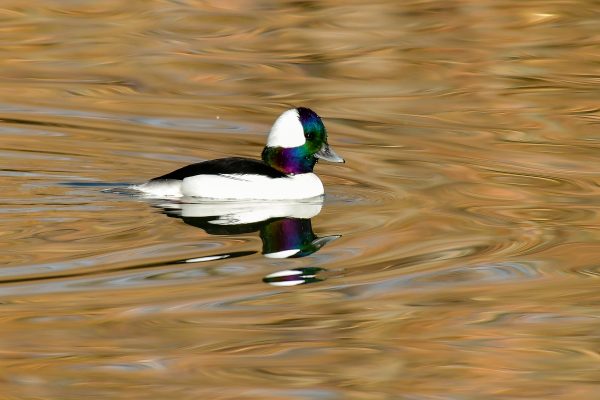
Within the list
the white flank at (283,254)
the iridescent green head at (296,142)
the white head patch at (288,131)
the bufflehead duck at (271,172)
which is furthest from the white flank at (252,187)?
the white flank at (283,254)

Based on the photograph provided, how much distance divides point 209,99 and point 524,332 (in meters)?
6.42

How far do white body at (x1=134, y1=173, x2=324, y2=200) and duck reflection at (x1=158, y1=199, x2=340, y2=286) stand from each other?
0.06 metres

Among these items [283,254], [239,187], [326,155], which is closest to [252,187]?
[239,187]

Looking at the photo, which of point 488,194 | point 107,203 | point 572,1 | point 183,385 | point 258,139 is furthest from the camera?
point 572,1

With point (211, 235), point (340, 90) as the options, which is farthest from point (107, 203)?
point (340, 90)

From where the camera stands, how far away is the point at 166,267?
26.3 ft

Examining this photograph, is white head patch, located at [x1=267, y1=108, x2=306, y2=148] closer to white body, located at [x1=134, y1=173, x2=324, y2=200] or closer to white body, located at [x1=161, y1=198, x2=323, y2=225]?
white body, located at [x1=134, y1=173, x2=324, y2=200]

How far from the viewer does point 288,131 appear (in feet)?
33.7

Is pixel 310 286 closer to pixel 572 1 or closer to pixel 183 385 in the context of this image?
pixel 183 385

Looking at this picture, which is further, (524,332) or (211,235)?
(211,235)

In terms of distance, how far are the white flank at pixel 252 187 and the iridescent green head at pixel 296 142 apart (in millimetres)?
124

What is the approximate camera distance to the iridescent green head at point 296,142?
10250mm

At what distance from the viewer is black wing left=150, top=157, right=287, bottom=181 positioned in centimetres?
963

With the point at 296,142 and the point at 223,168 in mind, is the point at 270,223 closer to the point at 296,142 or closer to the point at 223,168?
the point at 223,168
